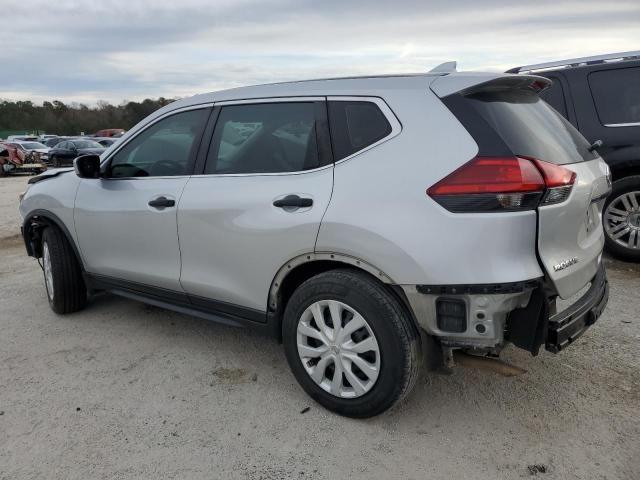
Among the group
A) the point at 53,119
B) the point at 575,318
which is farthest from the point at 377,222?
the point at 53,119

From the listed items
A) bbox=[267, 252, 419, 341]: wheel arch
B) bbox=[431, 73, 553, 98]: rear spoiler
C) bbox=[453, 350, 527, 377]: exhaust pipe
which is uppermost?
bbox=[431, 73, 553, 98]: rear spoiler

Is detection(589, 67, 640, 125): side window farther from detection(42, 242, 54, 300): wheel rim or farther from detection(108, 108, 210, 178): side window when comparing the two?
detection(42, 242, 54, 300): wheel rim

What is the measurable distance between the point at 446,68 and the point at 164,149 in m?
1.94

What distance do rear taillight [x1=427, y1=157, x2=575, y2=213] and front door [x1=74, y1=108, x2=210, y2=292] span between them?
1787 millimetres

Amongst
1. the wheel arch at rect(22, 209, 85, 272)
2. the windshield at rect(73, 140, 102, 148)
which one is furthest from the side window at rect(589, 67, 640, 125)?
the windshield at rect(73, 140, 102, 148)

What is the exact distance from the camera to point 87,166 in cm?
396

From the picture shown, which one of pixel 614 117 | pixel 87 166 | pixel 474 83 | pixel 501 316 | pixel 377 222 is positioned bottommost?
pixel 501 316

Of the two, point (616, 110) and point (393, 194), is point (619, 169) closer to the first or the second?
point (616, 110)

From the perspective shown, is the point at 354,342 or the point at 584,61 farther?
the point at 584,61

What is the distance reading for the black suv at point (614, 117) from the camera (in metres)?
5.41

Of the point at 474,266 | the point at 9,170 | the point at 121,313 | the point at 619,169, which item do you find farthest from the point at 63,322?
the point at 9,170

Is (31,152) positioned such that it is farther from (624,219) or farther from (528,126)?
(528,126)

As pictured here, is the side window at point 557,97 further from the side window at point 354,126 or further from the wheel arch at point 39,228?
the wheel arch at point 39,228

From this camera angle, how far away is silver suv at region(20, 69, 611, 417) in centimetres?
239
